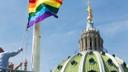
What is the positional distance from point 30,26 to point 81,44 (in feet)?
366

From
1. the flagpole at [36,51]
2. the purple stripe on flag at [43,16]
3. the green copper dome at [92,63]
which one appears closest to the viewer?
the flagpole at [36,51]

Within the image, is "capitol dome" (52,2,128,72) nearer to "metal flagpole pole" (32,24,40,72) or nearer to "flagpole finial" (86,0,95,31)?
"flagpole finial" (86,0,95,31)

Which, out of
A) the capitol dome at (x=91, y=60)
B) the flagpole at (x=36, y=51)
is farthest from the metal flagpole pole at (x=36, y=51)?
the capitol dome at (x=91, y=60)

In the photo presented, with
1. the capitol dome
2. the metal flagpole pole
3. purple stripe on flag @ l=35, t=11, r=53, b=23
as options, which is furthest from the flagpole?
the capitol dome

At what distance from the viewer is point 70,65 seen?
124m

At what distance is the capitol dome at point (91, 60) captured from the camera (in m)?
122

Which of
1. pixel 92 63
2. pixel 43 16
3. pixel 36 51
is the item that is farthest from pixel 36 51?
pixel 92 63

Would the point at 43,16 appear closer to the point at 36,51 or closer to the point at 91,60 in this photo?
the point at 36,51

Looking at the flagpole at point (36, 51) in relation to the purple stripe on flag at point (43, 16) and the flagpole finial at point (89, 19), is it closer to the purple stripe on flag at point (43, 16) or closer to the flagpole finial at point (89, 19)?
the purple stripe on flag at point (43, 16)

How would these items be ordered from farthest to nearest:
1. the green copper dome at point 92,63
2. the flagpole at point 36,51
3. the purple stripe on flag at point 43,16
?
the green copper dome at point 92,63 < the purple stripe on flag at point 43,16 < the flagpole at point 36,51

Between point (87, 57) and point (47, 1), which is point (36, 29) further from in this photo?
point (87, 57)

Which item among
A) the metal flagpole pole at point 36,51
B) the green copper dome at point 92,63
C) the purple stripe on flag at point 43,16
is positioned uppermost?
the purple stripe on flag at point 43,16

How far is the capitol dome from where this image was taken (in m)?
122

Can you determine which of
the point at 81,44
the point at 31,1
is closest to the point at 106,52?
the point at 81,44
